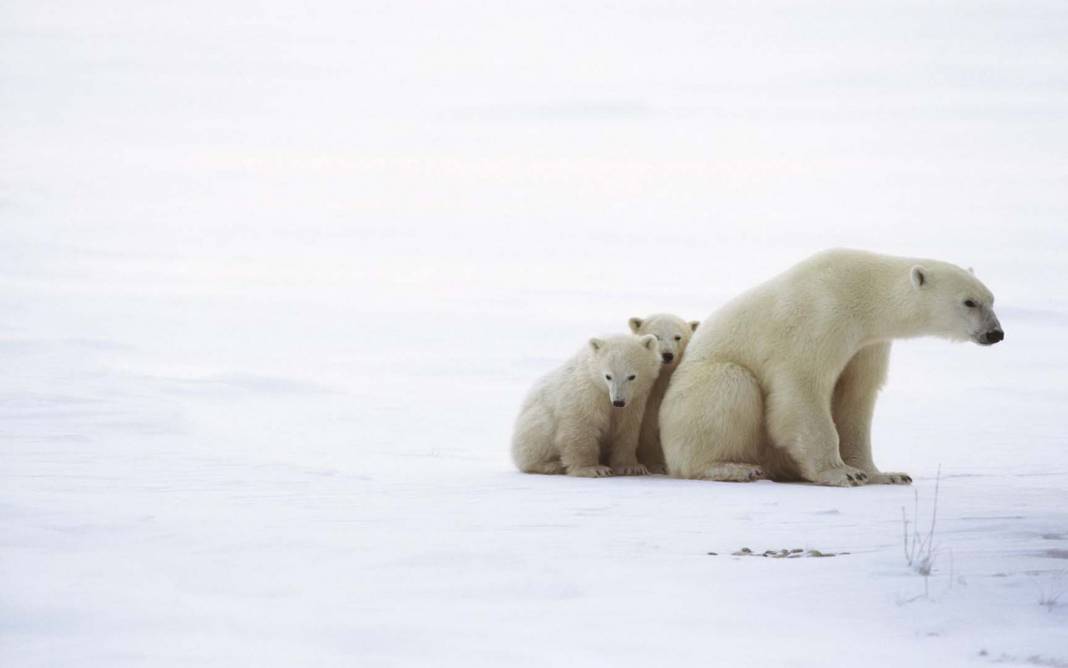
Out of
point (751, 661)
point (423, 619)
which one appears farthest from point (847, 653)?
point (423, 619)

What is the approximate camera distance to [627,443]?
Answer: 31.4ft

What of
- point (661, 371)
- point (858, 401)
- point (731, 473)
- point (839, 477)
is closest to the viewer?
point (839, 477)

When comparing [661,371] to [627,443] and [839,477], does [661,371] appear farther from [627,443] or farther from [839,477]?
[839,477]

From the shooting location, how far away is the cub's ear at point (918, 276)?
884 cm

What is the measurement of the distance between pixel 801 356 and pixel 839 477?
815mm

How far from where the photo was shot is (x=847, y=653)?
4652 mm

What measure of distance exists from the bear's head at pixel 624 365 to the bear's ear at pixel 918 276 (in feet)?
5.79

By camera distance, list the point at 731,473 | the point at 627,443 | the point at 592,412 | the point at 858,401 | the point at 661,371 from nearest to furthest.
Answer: the point at 731,473 < the point at 592,412 < the point at 858,401 < the point at 627,443 < the point at 661,371

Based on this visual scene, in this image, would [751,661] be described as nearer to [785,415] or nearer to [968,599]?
[968,599]

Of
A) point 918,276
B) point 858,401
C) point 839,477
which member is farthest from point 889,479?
point 918,276

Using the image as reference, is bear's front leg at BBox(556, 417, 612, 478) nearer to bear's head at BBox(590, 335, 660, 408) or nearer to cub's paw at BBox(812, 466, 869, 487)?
bear's head at BBox(590, 335, 660, 408)

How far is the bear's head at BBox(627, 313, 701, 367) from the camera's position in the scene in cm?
971

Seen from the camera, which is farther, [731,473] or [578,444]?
[578,444]

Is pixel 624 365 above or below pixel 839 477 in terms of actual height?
above
